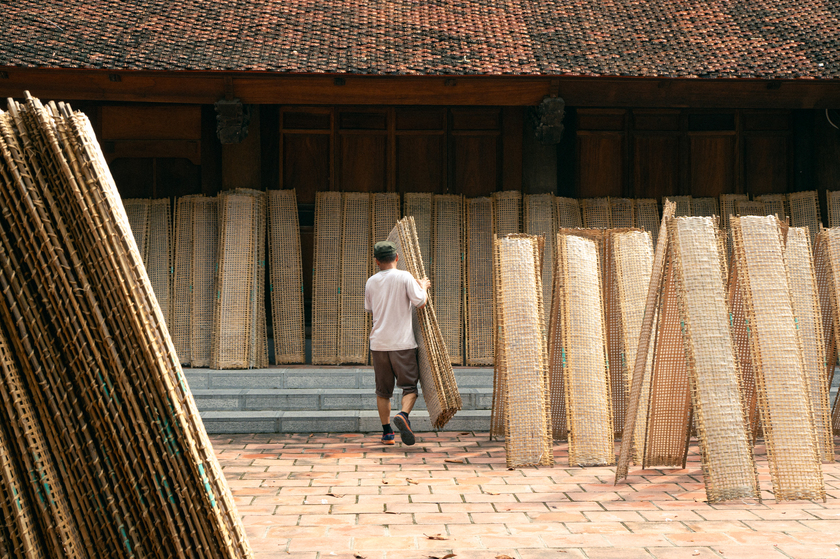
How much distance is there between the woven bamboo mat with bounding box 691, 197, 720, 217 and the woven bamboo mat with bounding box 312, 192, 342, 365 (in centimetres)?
457

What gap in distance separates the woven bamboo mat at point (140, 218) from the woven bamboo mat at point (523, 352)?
533 cm

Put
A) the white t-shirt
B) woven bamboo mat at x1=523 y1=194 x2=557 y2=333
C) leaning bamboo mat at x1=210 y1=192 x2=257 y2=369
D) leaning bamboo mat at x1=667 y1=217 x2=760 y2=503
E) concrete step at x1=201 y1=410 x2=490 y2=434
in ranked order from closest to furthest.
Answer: leaning bamboo mat at x1=667 y1=217 x2=760 y2=503 → the white t-shirt → concrete step at x1=201 y1=410 x2=490 y2=434 → leaning bamboo mat at x1=210 y1=192 x2=257 y2=369 → woven bamboo mat at x1=523 y1=194 x2=557 y2=333

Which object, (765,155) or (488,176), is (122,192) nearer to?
(488,176)

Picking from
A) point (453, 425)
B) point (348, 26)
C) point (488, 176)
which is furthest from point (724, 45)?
point (453, 425)

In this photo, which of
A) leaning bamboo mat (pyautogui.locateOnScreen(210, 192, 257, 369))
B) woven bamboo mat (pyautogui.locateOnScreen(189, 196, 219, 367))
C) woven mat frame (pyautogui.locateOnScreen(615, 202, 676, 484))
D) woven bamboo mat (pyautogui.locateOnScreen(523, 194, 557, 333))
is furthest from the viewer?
woven bamboo mat (pyautogui.locateOnScreen(523, 194, 557, 333))

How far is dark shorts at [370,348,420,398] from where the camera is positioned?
19.4 ft

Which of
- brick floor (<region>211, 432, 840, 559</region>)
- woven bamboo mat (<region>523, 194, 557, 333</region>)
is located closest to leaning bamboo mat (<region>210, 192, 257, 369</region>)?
brick floor (<region>211, 432, 840, 559</region>)

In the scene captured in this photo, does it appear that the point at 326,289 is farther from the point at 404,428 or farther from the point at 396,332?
the point at 404,428

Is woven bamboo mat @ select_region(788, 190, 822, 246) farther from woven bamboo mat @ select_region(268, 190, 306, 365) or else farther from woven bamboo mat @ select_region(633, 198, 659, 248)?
woven bamboo mat @ select_region(268, 190, 306, 365)

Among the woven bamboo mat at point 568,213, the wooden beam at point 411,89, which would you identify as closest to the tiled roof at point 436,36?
the wooden beam at point 411,89

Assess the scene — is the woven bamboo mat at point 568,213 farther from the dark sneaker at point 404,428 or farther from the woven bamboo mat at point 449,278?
the dark sneaker at point 404,428

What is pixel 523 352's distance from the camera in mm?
5336

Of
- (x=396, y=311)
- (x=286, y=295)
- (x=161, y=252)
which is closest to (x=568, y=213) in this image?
(x=286, y=295)

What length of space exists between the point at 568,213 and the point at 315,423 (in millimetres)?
4574
